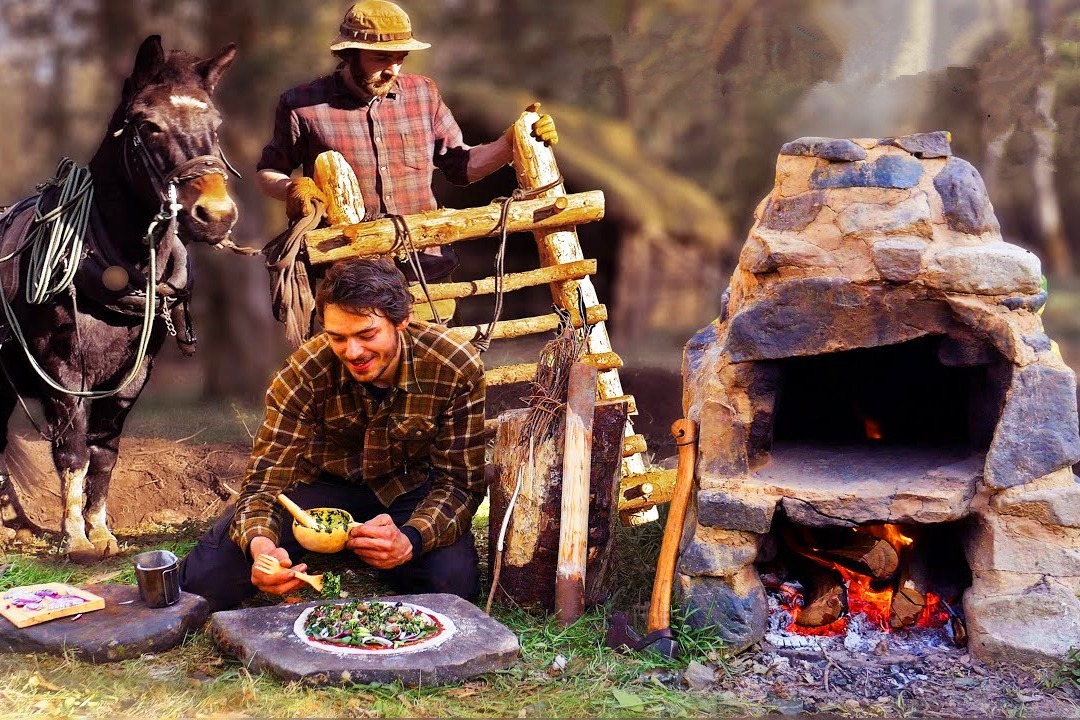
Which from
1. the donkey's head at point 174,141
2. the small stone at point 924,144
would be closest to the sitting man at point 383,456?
the donkey's head at point 174,141

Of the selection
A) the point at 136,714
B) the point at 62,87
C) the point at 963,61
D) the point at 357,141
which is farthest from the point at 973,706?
the point at 62,87

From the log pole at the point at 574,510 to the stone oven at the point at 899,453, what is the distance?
40cm

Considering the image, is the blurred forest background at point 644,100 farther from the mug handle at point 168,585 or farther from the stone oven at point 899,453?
the mug handle at point 168,585

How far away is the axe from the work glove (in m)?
2.07

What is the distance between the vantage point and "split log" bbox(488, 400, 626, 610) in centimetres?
435

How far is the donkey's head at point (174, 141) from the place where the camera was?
4770 mm

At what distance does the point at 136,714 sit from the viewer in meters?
3.59

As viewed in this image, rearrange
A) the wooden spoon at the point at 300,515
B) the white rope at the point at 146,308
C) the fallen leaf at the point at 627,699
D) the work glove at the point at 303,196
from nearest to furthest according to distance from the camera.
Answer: the fallen leaf at the point at 627,699 → the wooden spoon at the point at 300,515 → the white rope at the point at 146,308 → the work glove at the point at 303,196

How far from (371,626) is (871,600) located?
6.51ft

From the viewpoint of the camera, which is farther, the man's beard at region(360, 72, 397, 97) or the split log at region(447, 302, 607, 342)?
the split log at region(447, 302, 607, 342)

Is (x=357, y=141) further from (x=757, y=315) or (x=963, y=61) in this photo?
(x=963, y=61)

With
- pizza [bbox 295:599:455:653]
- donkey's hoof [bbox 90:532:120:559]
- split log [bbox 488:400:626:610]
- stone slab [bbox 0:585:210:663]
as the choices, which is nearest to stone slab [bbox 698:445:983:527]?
split log [bbox 488:400:626:610]

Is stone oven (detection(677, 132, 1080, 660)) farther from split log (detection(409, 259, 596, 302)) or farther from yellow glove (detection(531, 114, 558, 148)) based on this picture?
yellow glove (detection(531, 114, 558, 148))

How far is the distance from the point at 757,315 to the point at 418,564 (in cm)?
166
